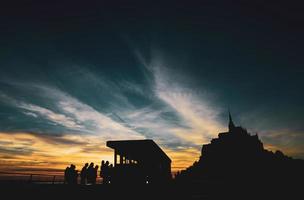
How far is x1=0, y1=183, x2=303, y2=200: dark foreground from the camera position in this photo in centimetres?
1080

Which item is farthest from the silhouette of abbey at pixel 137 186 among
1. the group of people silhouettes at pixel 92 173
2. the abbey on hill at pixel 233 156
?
the abbey on hill at pixel 233 156

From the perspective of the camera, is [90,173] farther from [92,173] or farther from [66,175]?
[66,175]

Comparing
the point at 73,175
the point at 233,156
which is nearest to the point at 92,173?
the point at 73,175

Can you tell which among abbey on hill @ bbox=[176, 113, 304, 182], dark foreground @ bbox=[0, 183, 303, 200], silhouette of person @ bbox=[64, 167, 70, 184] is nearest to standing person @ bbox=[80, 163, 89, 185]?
silhouette of person @ bbox=[64, 167, 70, 184]

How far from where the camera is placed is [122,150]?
13609mm

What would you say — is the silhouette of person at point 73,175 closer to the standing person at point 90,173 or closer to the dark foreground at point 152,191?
the dark foreground at point 152,191

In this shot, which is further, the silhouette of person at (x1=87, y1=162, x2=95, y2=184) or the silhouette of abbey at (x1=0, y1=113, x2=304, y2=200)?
the silhouette of person at (x1=87, y1=162, x2=95, y2=184)

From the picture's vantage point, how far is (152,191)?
41.5 feet

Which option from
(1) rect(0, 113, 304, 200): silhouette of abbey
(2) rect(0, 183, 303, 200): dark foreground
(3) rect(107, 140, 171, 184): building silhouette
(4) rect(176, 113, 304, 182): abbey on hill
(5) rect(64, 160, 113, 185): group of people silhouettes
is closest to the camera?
(2) rect(0, 183, 303, 200): dark foreground

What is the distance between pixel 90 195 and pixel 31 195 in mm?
3059

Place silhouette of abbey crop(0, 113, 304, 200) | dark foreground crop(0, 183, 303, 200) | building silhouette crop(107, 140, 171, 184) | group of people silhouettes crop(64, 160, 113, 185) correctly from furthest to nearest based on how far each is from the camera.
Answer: group of people silhouettes crop(64, 160, 113, 185) → building silhouette crop(107, 140, 171, 184) → silhouette of abbey crop(0, 113, 304, 200) → dark foreground crop(0, 183, 303, 200)

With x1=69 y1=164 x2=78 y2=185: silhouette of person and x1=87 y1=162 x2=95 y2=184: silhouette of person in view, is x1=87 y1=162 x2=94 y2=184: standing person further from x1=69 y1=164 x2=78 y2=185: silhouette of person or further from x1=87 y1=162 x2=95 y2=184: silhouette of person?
x1=69 y1=164 x2=78 y2=185: silhouette of person

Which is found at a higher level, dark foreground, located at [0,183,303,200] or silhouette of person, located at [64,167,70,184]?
silhouette of person, located at [64,167,70,184]

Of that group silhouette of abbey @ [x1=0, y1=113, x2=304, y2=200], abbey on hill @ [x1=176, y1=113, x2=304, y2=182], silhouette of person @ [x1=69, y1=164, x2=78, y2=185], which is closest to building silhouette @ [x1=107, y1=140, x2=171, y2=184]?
silhouette of abbey @ [x1=0, y1=113, x2=304, y2=200]
